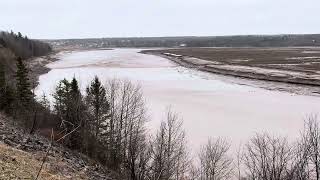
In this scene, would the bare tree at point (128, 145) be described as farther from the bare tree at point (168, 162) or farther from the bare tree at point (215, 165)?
the bare tree at point (215, 165)

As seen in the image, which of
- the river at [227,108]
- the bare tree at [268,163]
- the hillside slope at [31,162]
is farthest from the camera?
the river at [227,108]

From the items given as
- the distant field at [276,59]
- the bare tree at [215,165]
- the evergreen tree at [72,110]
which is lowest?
the distant field at [276,59]

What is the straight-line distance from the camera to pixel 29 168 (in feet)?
37.6

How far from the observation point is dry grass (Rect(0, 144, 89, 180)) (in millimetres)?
9979

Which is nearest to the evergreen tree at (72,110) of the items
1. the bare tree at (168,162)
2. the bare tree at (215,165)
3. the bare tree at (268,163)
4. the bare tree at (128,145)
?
the bare tree at (128,145)

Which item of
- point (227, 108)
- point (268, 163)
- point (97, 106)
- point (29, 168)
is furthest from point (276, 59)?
point (29, 168)

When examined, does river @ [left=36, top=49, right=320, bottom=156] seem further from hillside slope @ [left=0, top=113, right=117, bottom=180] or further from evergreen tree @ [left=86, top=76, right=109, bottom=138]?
hillside slope @ [left=0, top=113, right=117, bottom=180]

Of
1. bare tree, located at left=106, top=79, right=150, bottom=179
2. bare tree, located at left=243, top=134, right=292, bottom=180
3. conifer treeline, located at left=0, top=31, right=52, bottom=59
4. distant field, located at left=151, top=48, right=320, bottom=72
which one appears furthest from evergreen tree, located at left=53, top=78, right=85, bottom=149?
conifer treeline, located at left=0, top=31, right=52, bottom=59

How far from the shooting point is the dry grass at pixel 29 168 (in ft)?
32.7

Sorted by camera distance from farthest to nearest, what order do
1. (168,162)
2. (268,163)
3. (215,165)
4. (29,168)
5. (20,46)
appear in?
(20,46) < (215,165) < (168,162) < (268,163) < (29,168)

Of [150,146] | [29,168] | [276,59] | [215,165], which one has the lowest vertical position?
[276,59]

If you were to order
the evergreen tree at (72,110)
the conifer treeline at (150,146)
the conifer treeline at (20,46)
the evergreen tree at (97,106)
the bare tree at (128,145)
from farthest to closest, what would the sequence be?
the conifer treeline at (20,46) < the evergreen tree at (97,106) < the evergreen tree at (72,110) < the bare tree at (128,145) < the conifer treeline at (150,146)

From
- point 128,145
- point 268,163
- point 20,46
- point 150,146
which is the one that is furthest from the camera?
point 20,46

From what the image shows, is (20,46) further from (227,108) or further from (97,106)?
(97,106)
